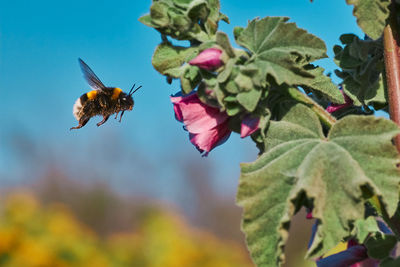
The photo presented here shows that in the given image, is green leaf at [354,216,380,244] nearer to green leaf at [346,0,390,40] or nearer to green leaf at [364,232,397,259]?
green leaf at [364,232,397,259]

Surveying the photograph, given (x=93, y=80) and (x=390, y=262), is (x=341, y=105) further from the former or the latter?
(x=93, y=80)

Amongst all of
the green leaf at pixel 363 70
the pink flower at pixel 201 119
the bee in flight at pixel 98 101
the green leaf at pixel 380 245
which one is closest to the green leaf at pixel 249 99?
the pink flower at pixel 201 119

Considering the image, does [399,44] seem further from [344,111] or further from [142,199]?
[142,199]

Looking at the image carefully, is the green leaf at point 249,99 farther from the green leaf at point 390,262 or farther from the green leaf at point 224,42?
the green leaf at point 390,262

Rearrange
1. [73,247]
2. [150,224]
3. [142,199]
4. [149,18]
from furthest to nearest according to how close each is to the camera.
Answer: [142,199]
[150,224]
[73,247]
[149,18]

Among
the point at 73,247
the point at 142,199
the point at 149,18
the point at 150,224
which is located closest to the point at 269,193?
the point at 149,18

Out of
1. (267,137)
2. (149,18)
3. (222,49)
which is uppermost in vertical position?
(149,18)

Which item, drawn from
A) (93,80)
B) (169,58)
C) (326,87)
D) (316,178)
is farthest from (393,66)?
(93,80)

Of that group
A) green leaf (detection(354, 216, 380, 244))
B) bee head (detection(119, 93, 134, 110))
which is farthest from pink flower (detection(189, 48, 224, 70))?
bee head (detection(119, 93, 134, 110))
